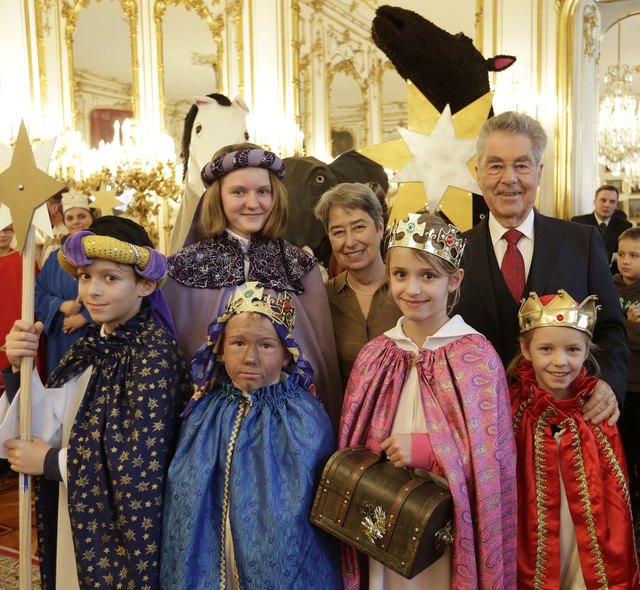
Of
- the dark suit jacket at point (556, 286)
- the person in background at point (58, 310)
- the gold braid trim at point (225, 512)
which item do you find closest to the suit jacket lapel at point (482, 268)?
the dark suit jacket at point (556, 286)

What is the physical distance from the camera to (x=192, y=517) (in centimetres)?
182

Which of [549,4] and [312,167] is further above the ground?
[549,4]

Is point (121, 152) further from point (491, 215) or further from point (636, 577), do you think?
point (636, 577)

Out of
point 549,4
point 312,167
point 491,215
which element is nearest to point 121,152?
point 312,167

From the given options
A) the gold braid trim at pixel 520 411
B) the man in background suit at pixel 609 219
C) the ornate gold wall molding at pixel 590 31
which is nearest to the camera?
the gold braid trim at pixel 520 411

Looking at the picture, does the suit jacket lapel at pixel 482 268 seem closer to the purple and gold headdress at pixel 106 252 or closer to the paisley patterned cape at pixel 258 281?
the paisley patterned cape at pixel 258 281

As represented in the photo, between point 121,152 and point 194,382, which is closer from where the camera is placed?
point 194,382

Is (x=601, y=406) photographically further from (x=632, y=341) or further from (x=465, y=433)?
(x=632, y=341)

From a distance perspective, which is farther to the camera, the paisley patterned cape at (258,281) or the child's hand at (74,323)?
the child's hand at (74,323)

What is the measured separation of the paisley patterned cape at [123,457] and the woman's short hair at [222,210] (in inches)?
19.5

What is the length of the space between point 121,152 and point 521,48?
4.55 metres

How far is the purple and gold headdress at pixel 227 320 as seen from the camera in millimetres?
1928

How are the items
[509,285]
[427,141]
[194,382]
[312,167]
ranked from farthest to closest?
[312,167], [427,141], [509,285], [194,382]

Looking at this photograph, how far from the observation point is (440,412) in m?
1.90
